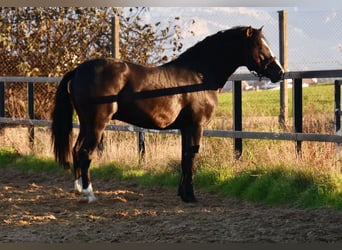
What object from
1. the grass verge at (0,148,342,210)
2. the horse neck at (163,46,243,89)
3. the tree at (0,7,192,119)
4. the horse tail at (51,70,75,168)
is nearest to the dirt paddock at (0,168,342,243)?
the grass verge at (0,148,342,210)

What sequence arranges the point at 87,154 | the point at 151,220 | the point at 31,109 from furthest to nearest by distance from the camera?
the point at 31,109 → the point at 87,154 → the point at 151,220

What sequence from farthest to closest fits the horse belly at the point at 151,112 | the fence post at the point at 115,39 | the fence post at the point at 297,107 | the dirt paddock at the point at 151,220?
1. the fence post at the point at 115,39
2. the fence post at the point at 297,107
3. the horse belly at the point at 151,112
4. the dirt paddock at the point at 151,220

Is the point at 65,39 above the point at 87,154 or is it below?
above

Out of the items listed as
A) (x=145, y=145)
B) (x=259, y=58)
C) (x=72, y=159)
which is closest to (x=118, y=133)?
(x=145, y=145)

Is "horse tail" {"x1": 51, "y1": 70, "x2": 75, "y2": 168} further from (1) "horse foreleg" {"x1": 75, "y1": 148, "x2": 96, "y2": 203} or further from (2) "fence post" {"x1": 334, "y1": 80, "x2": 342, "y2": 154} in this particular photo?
(2) "fence post" {"x1": 334, "y1": 80, "x2": 342, "y2": 154}

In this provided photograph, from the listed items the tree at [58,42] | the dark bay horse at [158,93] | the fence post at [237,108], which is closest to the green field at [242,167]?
the fence post at [237,108]

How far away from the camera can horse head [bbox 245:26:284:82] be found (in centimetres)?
842

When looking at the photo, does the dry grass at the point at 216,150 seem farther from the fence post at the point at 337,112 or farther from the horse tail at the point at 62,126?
the horse tail at the point at 62,126

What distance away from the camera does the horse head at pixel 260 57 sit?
332 inches

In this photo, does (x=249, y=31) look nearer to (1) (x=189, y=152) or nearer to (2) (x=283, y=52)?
(1) (x=189, y=152)

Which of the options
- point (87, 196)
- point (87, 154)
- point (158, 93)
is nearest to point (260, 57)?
point (158, 93)

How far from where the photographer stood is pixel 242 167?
29.1 feet

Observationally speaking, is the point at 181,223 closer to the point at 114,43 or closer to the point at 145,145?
the point at 145,145

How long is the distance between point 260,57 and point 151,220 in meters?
2.79
